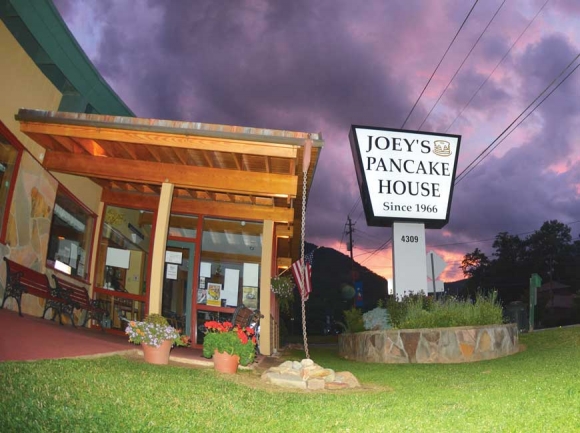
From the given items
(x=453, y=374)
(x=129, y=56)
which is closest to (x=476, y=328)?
(x=453, y=374)

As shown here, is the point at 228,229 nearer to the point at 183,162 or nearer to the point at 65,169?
the point at 183,162

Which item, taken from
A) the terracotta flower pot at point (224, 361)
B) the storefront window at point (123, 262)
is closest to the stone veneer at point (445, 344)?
the terracotta flower pot at point (224, 361)

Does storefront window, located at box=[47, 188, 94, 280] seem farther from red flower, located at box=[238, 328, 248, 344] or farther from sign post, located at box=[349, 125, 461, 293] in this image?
sign post, located at box=[349, 125, 461, 293]

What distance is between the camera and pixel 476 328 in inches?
367

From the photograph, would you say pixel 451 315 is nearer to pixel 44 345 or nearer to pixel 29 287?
pixel 44 345

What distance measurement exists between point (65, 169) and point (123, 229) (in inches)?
112

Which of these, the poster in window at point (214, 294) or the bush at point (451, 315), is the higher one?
the poster in window at point (214, 294)

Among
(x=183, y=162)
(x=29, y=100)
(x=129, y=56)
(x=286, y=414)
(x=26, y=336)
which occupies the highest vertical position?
(x=129, y=56)

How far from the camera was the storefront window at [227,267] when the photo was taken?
36.8 feet

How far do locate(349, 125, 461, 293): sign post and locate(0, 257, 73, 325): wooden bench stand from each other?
736 centimetres

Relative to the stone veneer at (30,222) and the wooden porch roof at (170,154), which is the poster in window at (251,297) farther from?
the stone veneer at (30,222)

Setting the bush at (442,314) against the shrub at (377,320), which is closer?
the bush at (442,314)

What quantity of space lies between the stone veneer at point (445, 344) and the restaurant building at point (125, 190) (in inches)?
113

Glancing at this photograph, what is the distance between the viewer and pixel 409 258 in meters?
12.5
